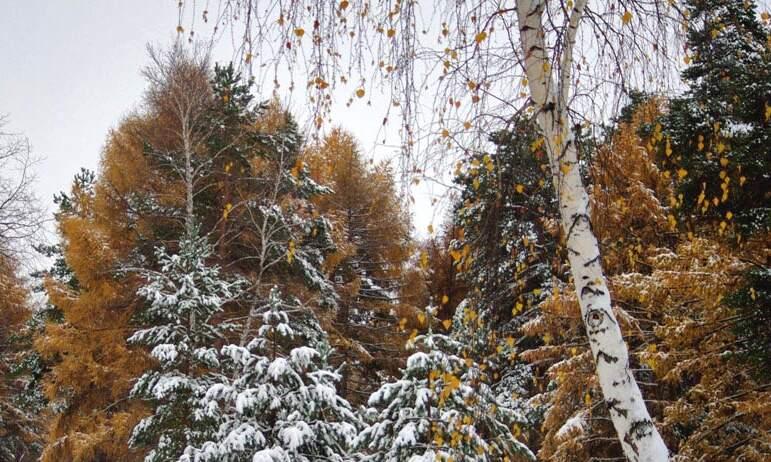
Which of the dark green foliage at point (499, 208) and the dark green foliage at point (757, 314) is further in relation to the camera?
the dark green foliage at point (757, 314)

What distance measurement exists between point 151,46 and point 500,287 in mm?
10955

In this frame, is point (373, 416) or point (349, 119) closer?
point (349, 119)

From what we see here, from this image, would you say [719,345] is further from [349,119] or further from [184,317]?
[184,317]

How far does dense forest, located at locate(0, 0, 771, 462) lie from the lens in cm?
361

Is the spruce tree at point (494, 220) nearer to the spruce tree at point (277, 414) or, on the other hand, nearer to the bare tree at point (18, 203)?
the spruce tree at point (277, 414)

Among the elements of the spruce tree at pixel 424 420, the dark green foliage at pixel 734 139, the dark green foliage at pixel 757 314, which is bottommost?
the spruce tree at pixel 424 420

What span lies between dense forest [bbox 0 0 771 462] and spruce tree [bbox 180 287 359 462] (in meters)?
0.03

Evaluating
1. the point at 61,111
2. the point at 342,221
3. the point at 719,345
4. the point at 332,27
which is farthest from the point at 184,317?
the point at 61,111

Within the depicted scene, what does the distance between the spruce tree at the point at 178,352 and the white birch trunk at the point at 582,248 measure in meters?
5.72

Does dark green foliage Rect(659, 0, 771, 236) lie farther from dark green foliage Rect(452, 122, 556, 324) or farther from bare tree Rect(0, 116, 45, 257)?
bare tree Rect(0, 116, 45, 257)

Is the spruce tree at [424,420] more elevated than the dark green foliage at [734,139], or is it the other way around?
the dark green foliage at [734,139]

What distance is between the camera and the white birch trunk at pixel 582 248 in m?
2.79

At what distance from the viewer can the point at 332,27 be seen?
3260 millimetres

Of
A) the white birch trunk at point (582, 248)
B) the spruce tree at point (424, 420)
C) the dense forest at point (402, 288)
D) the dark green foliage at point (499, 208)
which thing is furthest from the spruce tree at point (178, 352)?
the white birch trunk at point (582, 248)
